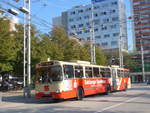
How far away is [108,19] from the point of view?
367 ft

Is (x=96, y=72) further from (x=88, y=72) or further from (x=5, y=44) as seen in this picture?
(x=5, y=44)

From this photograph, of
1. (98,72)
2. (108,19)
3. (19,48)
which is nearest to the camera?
(98,72)

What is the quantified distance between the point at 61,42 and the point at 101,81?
17.3 metres

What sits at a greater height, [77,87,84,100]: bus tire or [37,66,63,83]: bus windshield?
[37,66,63,83]: bus windshield

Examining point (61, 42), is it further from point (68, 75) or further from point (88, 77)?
point (68, 75)

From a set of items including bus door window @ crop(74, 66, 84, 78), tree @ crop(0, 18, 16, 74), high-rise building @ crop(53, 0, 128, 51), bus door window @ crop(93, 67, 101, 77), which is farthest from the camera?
high-rise building @ crop(53, 0, 128, 51)

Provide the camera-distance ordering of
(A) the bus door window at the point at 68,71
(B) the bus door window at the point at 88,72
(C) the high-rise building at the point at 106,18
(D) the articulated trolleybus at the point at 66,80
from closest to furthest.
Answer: (D) the articulated trolleybus at the point at 66,80, (A) the bus door window at the point at 68,71, (B) the bus door window at the point at 88,72, (C) the high-rise building at the point at 106,18

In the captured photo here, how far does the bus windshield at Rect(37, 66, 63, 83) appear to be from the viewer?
61.9ft

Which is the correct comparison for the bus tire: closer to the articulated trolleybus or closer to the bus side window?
the articulated trolleybus

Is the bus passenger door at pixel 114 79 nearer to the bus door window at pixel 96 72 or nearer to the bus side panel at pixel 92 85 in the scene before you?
the bus side panel at pixel 92 85

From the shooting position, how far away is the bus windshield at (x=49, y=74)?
1888 centimetres

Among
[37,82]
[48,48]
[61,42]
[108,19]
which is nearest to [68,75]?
[37,82]

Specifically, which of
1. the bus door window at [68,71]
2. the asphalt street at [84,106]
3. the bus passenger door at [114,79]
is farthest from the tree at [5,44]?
the bus passenger door at [114,79]

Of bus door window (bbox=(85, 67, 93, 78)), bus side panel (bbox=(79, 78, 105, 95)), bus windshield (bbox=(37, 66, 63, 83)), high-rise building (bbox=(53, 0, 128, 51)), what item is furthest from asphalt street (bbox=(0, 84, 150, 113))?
high-rise building (bbox=(53, 0, 128, 51))
